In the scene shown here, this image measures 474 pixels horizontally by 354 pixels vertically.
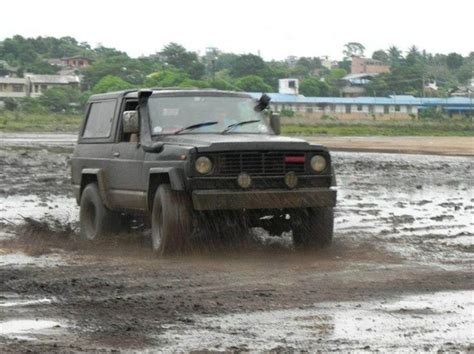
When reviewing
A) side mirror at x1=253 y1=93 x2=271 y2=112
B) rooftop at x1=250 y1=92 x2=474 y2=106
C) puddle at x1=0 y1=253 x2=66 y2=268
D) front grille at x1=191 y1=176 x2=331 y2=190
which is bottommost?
rooftop at x1=250 y1=92 x2=474 y2=106

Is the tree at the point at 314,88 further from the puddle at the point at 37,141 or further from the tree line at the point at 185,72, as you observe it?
the puddle at the point at 37,141

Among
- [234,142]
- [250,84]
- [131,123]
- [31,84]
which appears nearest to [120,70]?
[31,84]

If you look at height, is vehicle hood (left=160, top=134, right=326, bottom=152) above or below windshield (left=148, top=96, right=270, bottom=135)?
below

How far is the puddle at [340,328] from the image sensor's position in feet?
22.2

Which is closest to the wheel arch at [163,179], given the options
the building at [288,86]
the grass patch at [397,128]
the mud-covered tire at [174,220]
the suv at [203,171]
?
the suv at [203,171]

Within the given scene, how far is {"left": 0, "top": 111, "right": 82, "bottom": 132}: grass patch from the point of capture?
77188 millimetres

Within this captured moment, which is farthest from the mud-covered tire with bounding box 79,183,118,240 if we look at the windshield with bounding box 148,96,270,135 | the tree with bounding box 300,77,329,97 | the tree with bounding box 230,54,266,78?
the tree with bounding box 300,77,329,97

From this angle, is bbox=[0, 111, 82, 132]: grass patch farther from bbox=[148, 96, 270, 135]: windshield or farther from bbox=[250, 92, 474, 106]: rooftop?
bbox=[148, 96, 270, 135]: windshield

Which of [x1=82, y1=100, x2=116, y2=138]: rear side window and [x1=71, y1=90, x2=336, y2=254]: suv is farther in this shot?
[x1=82, y1=100, x2=116, y2=138]: rear side window

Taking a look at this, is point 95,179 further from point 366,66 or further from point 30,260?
point 366,66

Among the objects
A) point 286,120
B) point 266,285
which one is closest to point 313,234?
point 266,285

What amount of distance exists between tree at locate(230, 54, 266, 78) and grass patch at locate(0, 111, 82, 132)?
40486mm

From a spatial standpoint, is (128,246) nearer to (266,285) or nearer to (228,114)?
(228,114)

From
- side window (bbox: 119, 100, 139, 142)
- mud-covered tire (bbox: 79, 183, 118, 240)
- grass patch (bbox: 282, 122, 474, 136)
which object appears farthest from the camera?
grass patch (bbox: 282, 122, 474, 136)
